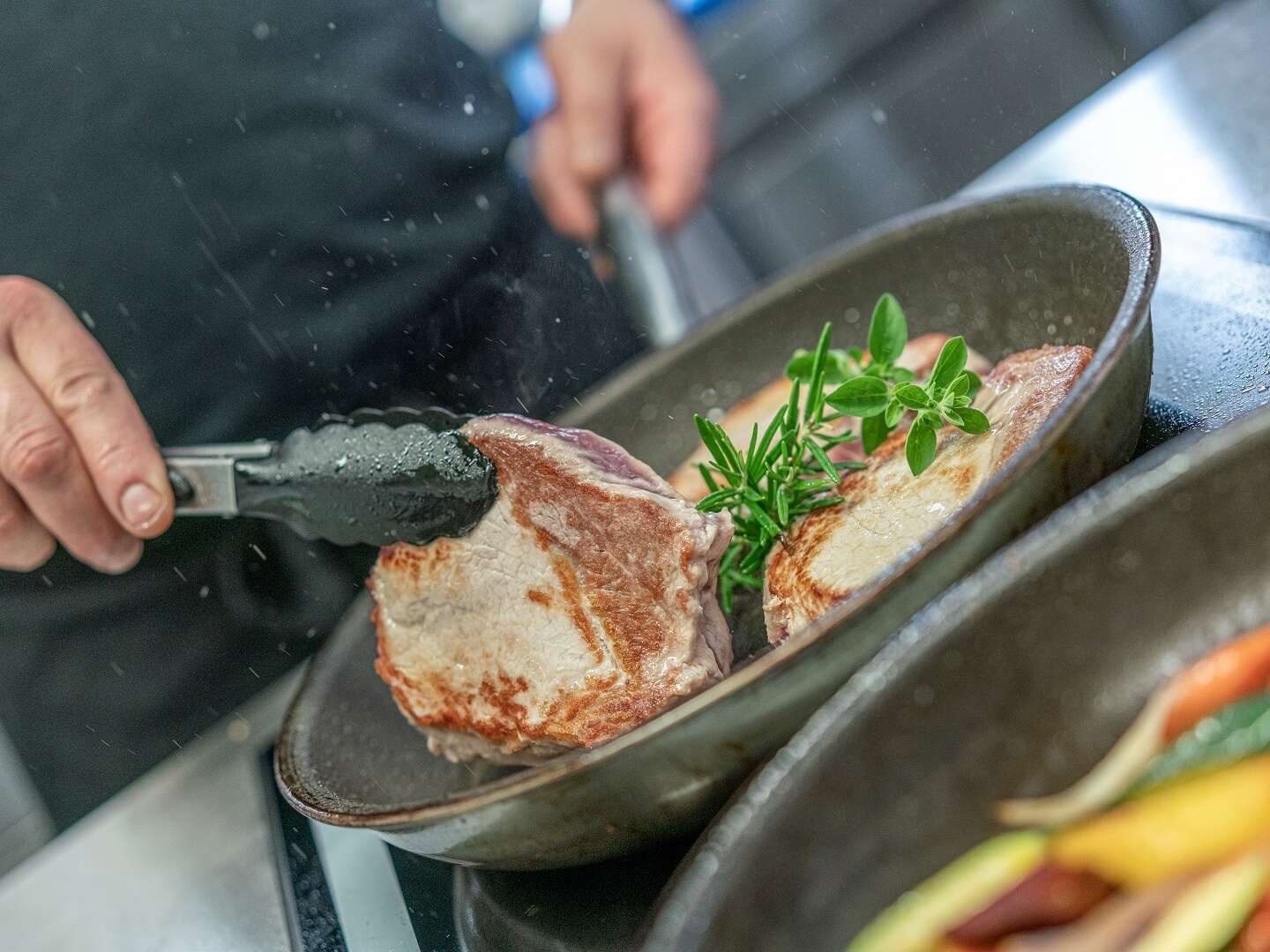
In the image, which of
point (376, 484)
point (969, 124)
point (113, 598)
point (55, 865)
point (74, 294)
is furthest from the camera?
point (969, 124)

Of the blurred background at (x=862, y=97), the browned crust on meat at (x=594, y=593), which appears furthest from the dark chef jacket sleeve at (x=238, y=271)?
the blurred background at (x=862, y=97)

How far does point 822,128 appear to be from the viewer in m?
2.78

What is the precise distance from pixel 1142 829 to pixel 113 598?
1.58m

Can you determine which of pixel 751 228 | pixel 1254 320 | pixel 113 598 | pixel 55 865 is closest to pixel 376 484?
pixel 1254 320

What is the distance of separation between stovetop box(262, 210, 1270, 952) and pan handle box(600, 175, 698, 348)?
0.95 m

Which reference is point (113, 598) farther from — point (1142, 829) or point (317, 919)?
point (1142, 829)

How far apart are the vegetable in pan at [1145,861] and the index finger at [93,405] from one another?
2.52ft

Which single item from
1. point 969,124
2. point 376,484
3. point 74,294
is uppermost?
point 74,294

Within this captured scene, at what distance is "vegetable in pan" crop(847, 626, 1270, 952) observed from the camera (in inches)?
18.3

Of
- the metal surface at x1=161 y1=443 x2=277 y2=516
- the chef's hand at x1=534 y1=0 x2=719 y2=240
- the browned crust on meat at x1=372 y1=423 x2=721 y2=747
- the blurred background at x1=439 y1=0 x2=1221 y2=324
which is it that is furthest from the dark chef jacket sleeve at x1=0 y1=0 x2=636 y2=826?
the blurred background at x1=439 y1=0 x2=1221 y2=324

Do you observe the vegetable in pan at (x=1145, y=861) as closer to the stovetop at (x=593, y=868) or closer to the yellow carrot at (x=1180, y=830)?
the yellow carrot at (x=1180, y=830)

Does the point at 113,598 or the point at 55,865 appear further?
the point at 113,598

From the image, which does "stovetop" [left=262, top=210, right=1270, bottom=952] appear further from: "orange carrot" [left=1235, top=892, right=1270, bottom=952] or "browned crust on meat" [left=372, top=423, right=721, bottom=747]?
"orange carrot" [left=1235, top=892, right=1270, bottom=952]

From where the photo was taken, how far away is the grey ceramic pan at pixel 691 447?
2.27ft
